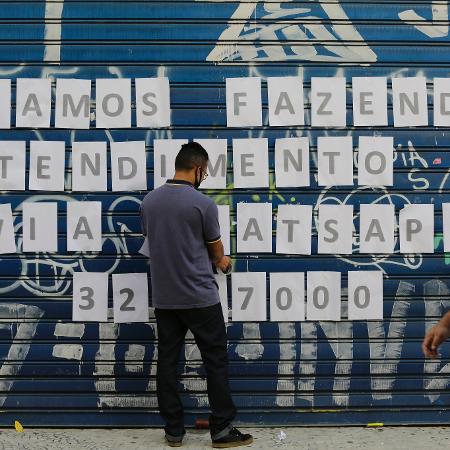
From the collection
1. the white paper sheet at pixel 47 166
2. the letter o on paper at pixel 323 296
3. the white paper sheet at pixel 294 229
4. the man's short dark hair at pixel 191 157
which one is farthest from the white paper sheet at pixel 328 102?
the white paper sheet at pixel 47 166

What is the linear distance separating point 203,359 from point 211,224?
0.89m

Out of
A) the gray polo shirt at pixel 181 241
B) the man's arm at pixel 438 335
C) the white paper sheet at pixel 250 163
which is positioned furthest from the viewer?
the white paper sheet at pixel 250 163

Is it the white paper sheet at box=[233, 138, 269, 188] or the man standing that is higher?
the white paper sheet at box=[233, 138, 269, 188]

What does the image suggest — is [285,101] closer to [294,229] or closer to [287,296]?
[294,229]

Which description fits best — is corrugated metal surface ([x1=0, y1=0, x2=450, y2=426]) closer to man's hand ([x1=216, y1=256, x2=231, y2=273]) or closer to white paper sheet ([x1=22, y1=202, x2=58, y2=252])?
white paper sheet ([x1=22, y1=202, x2=58, y2=252])

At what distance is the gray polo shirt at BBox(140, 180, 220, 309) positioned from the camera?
4816mm

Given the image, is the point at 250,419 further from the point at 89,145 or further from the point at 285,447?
the point at 89,145

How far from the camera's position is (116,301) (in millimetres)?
5340

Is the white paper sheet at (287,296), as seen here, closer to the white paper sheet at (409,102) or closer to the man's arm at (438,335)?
the white paper sheet at (409,102)

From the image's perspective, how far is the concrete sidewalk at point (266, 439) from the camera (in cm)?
502

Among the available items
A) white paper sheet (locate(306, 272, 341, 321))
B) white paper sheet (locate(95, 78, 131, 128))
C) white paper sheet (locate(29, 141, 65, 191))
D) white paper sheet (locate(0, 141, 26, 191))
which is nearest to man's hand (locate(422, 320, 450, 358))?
white paper sheet (locate(306, 272, 341, 321))

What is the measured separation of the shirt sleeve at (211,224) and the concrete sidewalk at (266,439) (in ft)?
4.54

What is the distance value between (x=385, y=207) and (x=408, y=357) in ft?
3.46

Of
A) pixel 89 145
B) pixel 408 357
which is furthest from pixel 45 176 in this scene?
pixel 408 357
